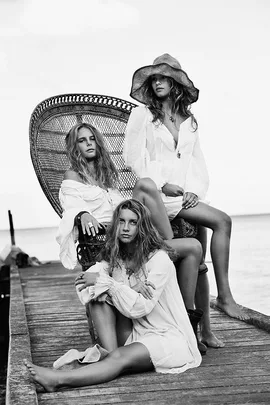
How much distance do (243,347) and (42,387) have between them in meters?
1.25

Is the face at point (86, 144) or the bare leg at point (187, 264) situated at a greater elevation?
the face at point (86, 144)

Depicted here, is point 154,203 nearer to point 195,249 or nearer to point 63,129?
point 195,249

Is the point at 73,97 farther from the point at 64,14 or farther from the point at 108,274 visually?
the point at 64,14

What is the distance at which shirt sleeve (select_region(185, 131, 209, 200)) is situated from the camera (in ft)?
14.4

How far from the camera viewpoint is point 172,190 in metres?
4.27

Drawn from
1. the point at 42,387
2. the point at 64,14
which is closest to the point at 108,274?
the point at 42,387

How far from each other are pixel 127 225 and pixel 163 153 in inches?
34.3

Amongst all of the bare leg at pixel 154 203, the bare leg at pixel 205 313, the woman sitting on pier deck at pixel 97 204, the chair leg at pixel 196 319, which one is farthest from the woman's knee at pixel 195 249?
the bare leg at pixel 205 313

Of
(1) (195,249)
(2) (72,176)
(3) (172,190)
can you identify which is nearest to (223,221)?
(3) (172,190)

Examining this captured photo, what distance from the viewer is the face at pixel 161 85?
4383 millimetres

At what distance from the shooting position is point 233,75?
20188 mm

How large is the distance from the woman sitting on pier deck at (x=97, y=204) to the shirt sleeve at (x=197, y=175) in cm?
42

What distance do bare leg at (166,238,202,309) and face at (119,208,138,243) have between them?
265 millimetres

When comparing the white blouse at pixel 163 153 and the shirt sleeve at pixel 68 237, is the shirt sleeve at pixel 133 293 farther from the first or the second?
the white blouse at pixel 163 153
